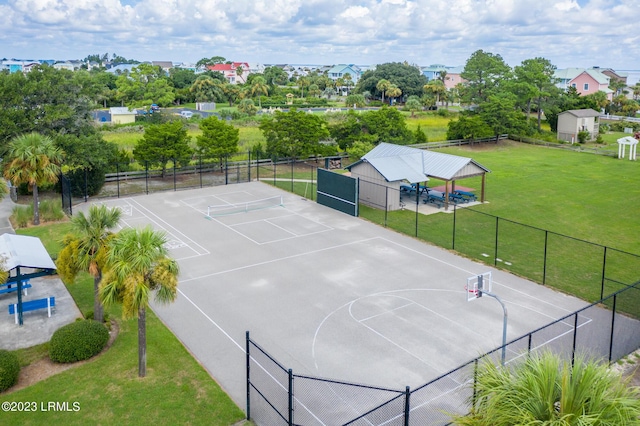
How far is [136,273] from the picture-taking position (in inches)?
568

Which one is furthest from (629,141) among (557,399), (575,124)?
(557,399)

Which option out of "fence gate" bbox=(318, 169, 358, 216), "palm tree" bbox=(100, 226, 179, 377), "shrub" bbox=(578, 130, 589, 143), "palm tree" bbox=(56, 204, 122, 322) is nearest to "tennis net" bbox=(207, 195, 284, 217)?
"fence gate" bbox=(318, 169, 358, 216)

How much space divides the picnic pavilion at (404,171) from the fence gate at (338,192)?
64.7 inches

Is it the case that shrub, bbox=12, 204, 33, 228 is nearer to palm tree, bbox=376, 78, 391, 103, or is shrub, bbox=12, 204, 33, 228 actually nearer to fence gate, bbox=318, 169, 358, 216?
fence gate, bbox=318, 169, 358, 216

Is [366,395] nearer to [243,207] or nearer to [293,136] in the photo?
[243,207]

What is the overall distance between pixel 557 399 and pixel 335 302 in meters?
12.6

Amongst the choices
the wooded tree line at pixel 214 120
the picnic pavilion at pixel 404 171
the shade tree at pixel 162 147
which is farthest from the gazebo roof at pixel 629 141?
the shade tree at pixel 162 147

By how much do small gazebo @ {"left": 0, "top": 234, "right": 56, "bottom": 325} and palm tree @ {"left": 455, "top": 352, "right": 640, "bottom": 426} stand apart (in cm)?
1484

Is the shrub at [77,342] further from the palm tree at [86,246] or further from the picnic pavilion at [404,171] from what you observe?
the picnic pavilion at [404,171]

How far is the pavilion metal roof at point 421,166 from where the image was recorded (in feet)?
113

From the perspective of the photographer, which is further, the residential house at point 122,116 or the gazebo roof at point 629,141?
the residential house at point 122,116

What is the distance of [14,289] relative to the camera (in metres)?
20.8

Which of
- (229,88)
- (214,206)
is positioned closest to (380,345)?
(214,206)

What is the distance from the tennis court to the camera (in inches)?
668
